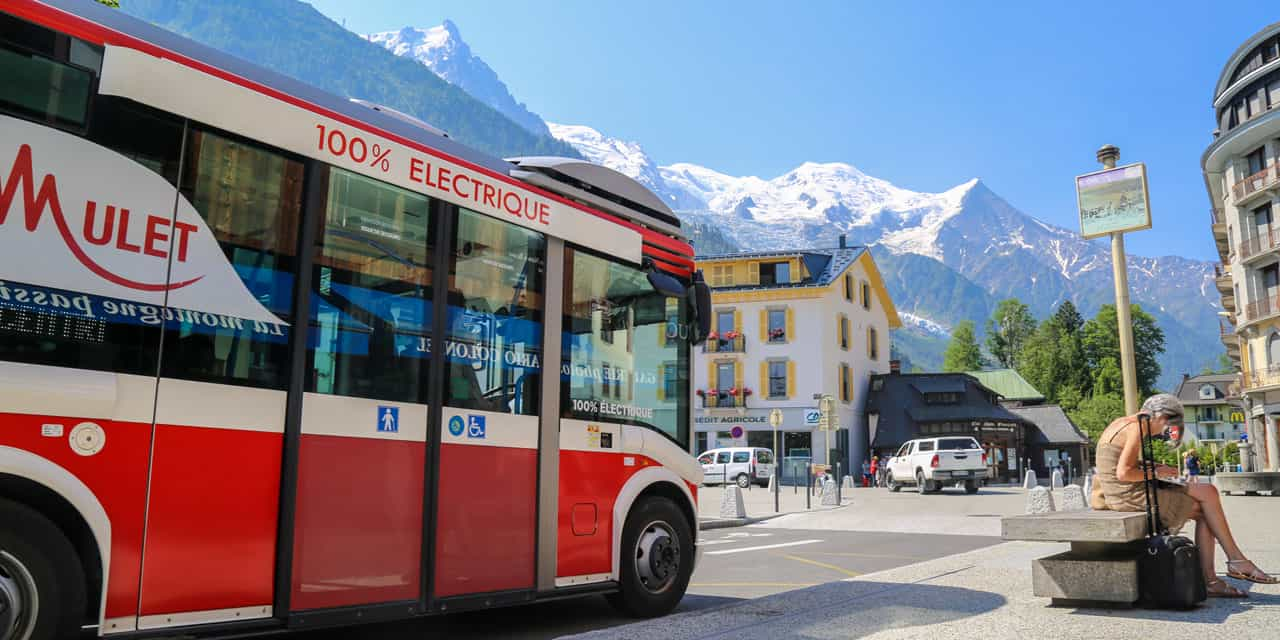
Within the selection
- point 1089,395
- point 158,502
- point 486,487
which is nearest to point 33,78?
point 158,502

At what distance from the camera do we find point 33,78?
420cm

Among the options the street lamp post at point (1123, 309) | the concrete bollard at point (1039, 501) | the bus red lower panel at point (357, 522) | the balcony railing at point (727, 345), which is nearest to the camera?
the bus red lower panel at point (357, 522)

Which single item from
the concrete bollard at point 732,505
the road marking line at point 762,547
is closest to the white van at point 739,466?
the concrete bollard at point 732,505

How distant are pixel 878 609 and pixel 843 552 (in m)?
7.49

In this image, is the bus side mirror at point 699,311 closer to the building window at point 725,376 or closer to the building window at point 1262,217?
the building window at point 725,376

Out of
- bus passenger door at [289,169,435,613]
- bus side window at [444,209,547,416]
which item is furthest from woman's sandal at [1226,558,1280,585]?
bus passenger door at [289,169,435,613]

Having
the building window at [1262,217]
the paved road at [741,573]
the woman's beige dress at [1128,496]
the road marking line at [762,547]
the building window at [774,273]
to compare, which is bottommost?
the road marking line at [762,547]

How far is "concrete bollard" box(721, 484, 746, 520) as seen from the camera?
70.0 feet

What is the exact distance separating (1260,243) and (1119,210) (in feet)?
136

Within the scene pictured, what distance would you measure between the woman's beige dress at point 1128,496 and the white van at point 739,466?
32.5 meters

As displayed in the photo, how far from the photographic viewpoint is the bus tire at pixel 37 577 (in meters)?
3.92

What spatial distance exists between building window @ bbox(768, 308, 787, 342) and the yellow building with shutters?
53mm

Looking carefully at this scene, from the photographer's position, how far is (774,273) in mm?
52219

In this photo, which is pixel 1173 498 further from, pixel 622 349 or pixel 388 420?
pixel 388 420
